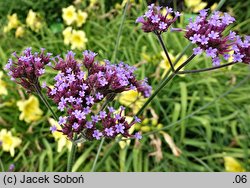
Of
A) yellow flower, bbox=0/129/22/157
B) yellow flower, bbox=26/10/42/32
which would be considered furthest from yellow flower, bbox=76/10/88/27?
yellow flower, bbox=0/129/22/157

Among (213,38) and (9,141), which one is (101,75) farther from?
(9,141)

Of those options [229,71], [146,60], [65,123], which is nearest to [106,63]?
[65,123]

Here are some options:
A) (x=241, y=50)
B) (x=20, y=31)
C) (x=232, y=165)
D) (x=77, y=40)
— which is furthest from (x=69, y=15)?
(x=241, y=50)

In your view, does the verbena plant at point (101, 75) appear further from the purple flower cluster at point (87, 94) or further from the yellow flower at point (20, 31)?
the yellow flower at point (20, 31)

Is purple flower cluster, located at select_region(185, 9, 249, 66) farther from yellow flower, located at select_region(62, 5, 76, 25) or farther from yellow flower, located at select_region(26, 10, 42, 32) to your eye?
yellow flower, located at select_region(26, 10, 42, 32)

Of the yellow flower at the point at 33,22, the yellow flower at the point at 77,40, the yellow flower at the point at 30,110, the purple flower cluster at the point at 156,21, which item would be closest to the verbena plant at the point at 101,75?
the purple flower cluster at the point at 156,21
